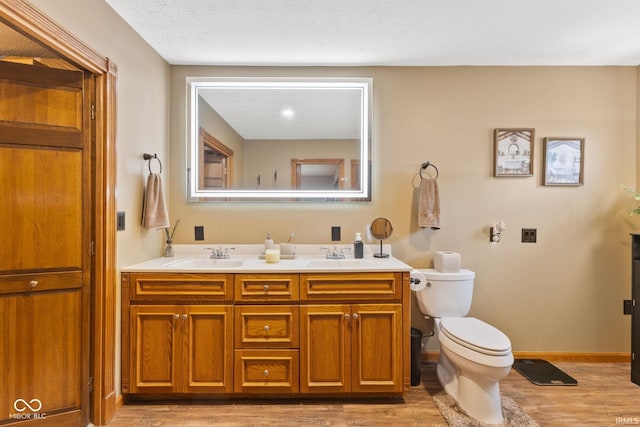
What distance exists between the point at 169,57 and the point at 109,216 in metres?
1.33

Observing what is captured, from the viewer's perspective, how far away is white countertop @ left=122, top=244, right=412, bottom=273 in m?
1.86

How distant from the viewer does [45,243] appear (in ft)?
5.32

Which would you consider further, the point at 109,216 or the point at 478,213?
the point at 478,213

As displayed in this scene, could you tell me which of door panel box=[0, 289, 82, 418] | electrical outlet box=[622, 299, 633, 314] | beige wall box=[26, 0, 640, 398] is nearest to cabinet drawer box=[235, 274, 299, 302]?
beige wall box=[26, 0, 640, 398]

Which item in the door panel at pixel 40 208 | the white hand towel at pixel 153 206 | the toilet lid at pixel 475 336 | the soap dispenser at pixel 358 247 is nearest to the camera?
the door panel at pixel 40 208

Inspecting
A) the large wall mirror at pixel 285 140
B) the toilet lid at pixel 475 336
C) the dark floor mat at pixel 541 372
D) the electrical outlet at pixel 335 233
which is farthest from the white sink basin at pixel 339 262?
the dark floor mat at pixel 541 372

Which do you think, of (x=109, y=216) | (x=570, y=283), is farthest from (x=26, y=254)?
(x=570, y=283)

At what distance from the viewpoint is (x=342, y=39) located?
81.7 inches

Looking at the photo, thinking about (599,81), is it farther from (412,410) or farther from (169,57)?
(169,57)

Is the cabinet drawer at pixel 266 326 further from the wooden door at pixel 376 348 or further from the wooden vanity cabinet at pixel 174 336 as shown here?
the wooden door at pixel 376 348

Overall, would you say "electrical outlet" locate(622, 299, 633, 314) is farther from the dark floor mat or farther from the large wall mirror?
the large wall mirror

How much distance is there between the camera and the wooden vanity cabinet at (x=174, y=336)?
1831 mm

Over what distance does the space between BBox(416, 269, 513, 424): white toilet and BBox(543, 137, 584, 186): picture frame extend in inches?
42.1

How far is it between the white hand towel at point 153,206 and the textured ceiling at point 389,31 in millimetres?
967
